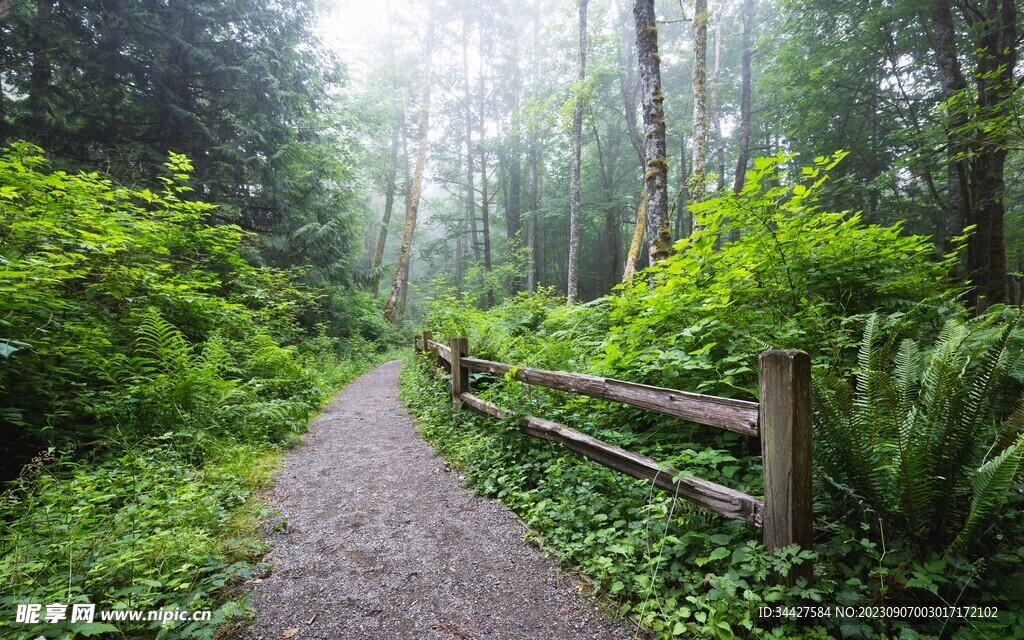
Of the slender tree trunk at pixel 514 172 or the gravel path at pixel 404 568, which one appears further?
the slender tree trunk at pixel 514 172

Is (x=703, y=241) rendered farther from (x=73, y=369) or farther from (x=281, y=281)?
(x=281, y=281)

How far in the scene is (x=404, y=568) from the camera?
8.93 ft

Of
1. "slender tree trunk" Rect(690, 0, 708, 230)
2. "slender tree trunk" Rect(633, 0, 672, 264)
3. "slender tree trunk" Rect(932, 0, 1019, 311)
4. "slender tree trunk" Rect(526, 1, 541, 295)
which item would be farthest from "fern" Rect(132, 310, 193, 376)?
"slender tree trunk" Rect(526, 1, 541, 295)

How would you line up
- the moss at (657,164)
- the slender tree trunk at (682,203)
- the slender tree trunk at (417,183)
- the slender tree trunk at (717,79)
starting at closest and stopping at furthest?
1. the moss at (657,164)
2. the slender tree trunk at (717,79)
3. the slender tree trunk at (417,183)
4. the slender tree trunk at (682,203)

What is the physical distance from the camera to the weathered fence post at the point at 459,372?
581 centimetres

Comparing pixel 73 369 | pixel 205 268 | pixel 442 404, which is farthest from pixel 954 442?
pixel 205 268

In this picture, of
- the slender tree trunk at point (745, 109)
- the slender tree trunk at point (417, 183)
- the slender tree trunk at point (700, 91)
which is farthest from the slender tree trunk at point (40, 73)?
the slender tree trunk at point (745, 109)

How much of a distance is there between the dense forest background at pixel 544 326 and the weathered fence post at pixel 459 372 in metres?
0.44

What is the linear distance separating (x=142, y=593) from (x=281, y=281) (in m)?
8.81

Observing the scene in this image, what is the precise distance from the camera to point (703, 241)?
13.4 ft

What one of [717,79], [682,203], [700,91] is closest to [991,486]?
[700,91]

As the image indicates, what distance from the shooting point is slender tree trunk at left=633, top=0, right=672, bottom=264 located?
6648 millimetres

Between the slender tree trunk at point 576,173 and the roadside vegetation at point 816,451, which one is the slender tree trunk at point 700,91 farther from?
the roadside vegetation at point 816,451

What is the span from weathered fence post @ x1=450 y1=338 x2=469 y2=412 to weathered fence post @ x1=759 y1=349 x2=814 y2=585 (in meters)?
4.34
